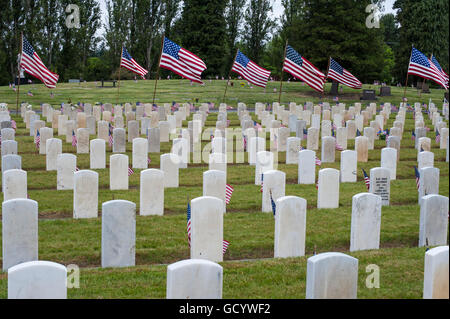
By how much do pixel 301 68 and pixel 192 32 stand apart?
1393 inches

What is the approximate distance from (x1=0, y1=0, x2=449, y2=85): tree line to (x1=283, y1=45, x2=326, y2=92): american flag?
877 inches

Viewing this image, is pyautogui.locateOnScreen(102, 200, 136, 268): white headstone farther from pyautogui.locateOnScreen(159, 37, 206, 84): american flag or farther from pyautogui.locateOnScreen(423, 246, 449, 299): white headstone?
pyautogui.locateOnScreen(159, 37, 206, 84): american flag

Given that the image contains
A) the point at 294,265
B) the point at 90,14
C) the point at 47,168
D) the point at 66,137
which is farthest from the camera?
the point at 90,14

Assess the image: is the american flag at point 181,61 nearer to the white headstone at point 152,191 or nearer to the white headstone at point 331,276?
the white headstone at point 152,191

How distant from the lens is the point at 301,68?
1803cm

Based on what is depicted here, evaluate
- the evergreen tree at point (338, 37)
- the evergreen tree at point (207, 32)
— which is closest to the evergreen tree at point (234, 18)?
the evergreen tree at point (207, 32)

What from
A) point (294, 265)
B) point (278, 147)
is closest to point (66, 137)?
point (278, 147)

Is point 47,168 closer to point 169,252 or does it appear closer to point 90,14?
point 169,252

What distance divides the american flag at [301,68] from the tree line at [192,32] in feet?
73.1

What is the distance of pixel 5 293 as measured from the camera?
22.2 feet

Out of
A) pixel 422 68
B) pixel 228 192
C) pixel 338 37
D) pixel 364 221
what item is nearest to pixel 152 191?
pixel 228 192

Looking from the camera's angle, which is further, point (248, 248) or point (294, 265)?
point (248, 248)

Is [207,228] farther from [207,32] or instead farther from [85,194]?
[207,32]

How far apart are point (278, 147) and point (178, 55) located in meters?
4.03
